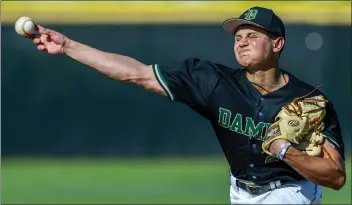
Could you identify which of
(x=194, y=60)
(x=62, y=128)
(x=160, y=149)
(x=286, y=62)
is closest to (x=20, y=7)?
(x=62, y=128)

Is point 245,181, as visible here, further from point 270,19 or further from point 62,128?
point 62,128

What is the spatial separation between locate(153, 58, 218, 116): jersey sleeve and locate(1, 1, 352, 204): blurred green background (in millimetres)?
6915

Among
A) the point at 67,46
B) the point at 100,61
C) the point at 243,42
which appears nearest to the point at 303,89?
the point at 243,42

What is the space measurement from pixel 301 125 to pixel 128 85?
7.71 m

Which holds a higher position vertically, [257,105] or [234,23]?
[234,23]

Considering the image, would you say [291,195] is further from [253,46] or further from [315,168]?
[253,46]

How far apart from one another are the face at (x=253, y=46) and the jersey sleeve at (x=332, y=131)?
1.54ft

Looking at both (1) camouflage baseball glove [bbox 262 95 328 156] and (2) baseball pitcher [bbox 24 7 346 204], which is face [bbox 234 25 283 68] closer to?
(2) baseball pitcher [bbox 24 7 346 204]

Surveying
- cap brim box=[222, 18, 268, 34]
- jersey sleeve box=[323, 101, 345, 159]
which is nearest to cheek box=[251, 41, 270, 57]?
cap brim box=[222, 18, 268, 34]

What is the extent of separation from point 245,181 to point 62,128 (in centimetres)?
742

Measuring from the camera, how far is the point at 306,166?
5359 mm

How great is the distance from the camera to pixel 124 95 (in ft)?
42.9

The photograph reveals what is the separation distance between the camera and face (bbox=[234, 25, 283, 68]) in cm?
560

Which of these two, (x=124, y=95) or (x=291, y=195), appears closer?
(x=291, y=195)
